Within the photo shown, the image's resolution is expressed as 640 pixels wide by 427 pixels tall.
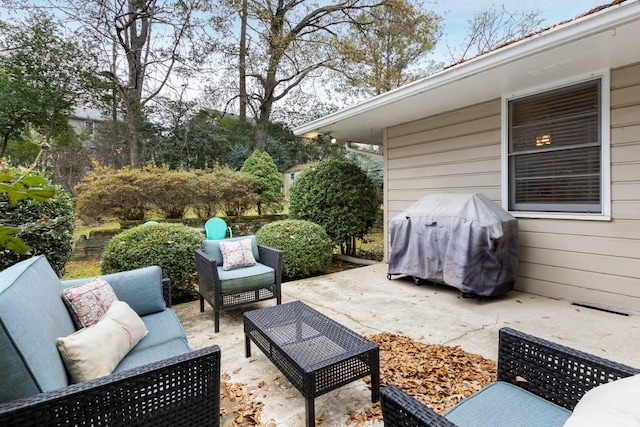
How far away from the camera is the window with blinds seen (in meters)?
3.66

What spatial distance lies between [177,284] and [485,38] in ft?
40.7

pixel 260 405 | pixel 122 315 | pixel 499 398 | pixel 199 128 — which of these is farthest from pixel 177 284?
pixel 199 128

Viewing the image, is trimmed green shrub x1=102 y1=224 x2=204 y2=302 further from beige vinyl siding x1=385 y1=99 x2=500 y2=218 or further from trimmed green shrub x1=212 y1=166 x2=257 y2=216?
beige vinyl siding x1=385 y1=99 x2=500 y2=218

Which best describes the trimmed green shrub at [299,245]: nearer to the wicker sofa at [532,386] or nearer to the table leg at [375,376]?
the table leg at [375,376]

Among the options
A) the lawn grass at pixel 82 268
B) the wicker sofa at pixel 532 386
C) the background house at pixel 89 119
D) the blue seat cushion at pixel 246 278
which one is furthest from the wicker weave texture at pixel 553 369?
the background house at pixel 89 119

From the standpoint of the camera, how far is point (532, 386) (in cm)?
148

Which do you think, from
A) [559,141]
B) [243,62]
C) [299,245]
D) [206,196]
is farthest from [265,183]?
[243,62]

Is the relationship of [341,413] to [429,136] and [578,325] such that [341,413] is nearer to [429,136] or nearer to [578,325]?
[578,325]

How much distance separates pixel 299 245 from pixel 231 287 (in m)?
1.88

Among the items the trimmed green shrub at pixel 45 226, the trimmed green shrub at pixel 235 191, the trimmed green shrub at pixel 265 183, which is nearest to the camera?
the trimmed green shrub at pixel 45 226

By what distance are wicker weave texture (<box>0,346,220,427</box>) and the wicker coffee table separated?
52cm

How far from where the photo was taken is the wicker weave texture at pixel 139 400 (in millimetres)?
1156

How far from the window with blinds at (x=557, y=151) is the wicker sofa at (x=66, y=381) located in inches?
168

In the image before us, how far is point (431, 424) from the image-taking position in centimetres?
96
